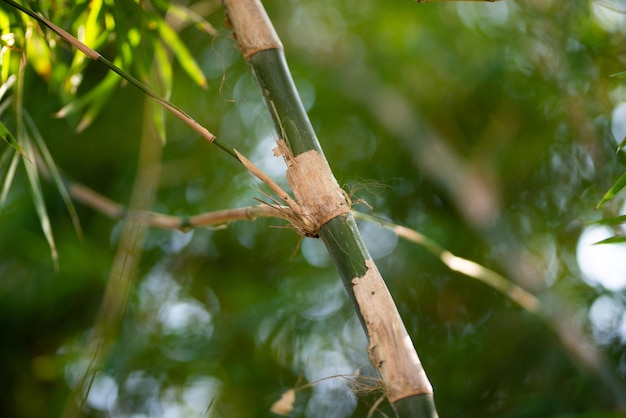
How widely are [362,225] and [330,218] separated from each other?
109 centimetres

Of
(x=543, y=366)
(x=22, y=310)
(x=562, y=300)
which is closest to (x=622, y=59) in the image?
(x=562, y=300)

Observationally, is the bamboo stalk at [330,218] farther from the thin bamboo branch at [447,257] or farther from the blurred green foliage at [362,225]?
the blurred green foliage at [362,225]

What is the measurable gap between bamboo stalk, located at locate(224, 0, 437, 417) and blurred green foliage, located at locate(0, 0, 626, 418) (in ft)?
2.61

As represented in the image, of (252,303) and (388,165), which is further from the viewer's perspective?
(388,165)

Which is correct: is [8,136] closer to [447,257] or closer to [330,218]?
[330,218]

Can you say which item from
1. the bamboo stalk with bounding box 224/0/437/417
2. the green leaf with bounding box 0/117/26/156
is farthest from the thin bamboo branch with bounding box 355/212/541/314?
the green leaf with bounding box 0/117/26/156

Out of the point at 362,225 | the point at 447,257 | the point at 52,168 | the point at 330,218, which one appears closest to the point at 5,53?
the point at 52,168

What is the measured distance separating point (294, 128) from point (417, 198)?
126cm

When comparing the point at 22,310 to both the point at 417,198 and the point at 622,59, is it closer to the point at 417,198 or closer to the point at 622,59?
the point at 417,198

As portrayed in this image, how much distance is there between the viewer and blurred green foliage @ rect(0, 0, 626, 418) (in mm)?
1405

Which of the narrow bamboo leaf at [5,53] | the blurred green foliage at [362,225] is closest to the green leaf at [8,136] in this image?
the narrow bamboo leaf at [5,53]

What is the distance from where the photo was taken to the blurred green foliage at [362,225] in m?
1.41

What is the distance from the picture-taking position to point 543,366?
4.54ft

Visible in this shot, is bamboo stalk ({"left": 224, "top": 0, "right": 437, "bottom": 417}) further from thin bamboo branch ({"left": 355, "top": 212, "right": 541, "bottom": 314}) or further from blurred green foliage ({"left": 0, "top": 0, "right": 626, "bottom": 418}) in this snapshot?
→ blurred green foliage ({"left": 0, "top": 0, "right": 626, "bottom": 418})
